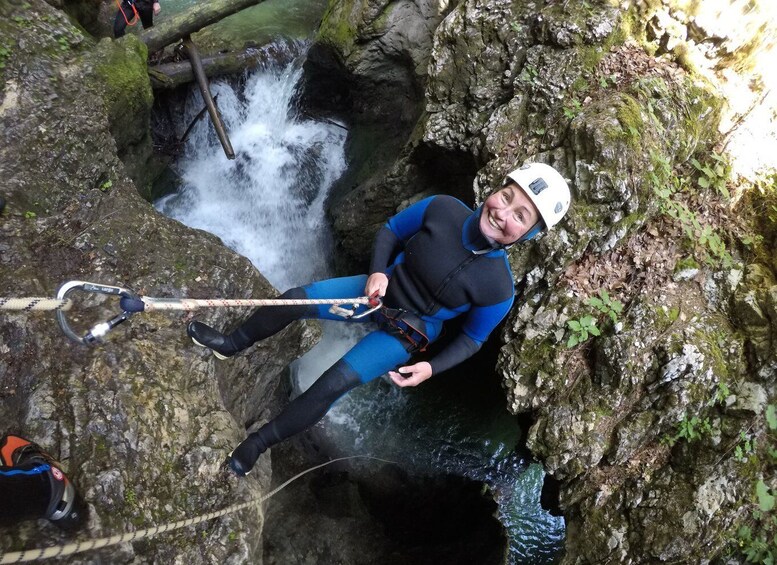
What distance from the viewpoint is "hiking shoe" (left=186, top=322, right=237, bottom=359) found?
10.8 feet

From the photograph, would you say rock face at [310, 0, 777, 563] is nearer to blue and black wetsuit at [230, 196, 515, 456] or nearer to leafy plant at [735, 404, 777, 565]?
leafy plant at [735, 404, 777, 565]

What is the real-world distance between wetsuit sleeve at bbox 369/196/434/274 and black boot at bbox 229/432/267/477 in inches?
55.0

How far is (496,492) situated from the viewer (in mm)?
5438

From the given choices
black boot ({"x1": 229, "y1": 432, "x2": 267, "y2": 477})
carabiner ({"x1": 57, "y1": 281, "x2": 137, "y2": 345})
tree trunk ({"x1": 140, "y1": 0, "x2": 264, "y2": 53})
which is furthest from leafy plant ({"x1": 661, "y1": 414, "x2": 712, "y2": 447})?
tree trunk ({"x1": 140, "y1": 0, "x2": 264, "y2": 53})

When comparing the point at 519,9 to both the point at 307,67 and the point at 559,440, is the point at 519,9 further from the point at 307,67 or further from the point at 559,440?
the point at 559,440

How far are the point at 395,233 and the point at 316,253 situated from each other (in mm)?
3533

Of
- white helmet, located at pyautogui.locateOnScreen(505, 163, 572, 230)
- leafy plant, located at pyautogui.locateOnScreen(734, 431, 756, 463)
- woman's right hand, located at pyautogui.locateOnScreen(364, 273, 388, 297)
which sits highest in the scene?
white helmet, located at pyautogui.locateOnScreen(505, 163, 572, 230)

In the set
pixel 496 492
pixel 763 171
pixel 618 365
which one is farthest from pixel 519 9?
pixel 496 492

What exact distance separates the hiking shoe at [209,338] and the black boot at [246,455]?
2.18 ft

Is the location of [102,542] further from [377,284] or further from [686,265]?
[686,265]

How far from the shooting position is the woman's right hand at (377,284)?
3.15 metres

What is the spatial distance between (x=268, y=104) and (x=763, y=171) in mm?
6254

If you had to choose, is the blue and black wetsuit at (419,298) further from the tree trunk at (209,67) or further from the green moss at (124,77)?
the tree trunk at (209,67)

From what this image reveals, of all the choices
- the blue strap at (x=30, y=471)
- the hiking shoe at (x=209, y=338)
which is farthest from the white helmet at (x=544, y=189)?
the blue strap at (x=30, y=471)
